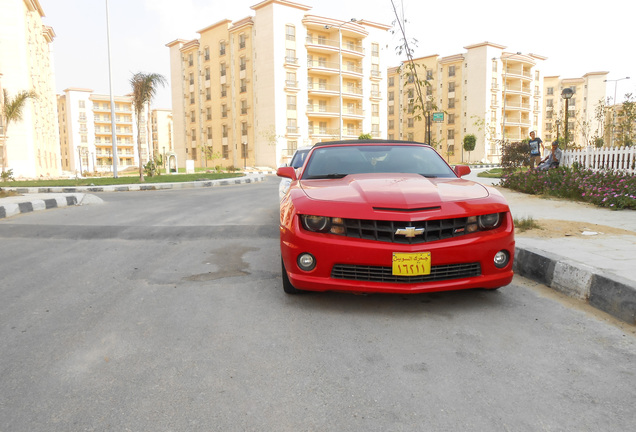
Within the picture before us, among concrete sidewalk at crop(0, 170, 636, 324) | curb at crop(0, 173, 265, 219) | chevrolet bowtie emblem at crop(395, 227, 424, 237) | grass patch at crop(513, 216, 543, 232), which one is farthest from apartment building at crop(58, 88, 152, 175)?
chevrolet bowtie emblem at crop(395, 227, 424, 237)

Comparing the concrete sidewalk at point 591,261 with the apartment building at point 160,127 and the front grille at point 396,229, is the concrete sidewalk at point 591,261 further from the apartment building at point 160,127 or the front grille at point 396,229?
the apartment building at point 160,127

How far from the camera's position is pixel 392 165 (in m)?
5.01

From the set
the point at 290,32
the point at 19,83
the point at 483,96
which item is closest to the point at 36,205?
the point at 19,83

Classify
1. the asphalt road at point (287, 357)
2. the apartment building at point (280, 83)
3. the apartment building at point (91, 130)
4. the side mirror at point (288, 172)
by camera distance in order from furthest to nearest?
the apartment building at point (91, 130), the apartment building at point (280, 83), the side mirror at point (288, 172), the asphalt road at point (287, 357)

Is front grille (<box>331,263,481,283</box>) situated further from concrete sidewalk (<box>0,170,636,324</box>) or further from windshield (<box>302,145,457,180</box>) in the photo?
windshield (<box>302,145,457,180</box>)

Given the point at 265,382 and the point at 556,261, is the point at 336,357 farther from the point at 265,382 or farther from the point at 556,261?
the point at 556,261

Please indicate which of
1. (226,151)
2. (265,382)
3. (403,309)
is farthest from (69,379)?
(226,151)

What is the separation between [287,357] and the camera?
→ 9.09 ft

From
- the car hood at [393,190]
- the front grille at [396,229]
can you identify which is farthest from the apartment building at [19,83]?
the front grille at [396,229]

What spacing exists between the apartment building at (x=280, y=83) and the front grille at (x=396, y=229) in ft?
142

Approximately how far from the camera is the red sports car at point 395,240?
3.47 metres

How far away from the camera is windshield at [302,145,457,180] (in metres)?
4.89

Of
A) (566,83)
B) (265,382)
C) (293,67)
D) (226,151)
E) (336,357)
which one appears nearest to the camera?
(265,382)

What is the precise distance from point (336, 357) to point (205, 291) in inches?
71.7
